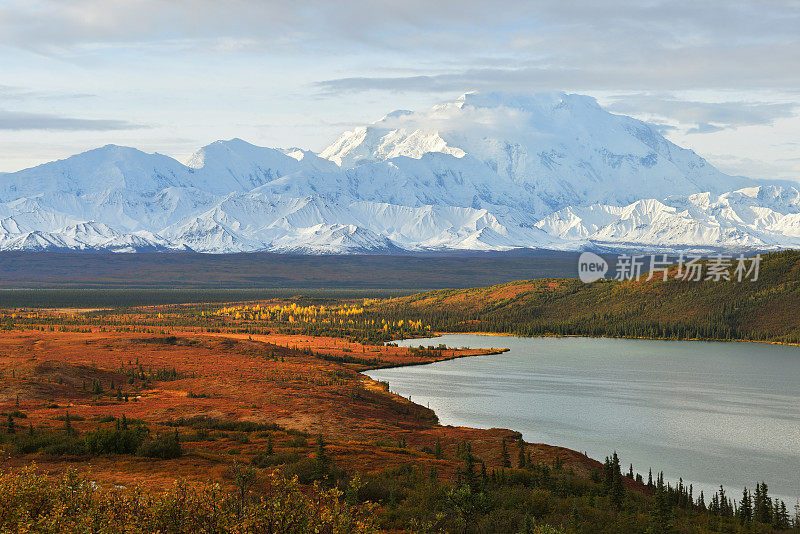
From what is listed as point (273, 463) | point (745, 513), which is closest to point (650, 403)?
point (745, 513)

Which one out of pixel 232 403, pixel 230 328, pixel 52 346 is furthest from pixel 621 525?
pixel 230 328

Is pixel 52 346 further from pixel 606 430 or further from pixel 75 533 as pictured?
pixel 75 533

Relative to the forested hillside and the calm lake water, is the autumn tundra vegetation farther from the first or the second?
the forested hillside

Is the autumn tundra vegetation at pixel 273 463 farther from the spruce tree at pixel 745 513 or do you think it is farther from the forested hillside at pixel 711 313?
the forested hillside at pixel 711 313

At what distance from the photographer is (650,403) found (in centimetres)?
8600

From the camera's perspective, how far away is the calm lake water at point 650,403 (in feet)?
195

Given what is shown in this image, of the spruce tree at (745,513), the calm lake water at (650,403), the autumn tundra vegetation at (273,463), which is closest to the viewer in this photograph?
the autumn tundra vegetation at (273,463)

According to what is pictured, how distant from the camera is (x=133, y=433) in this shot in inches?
1823

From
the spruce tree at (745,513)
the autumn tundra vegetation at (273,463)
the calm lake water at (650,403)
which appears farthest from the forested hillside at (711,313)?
the spruce tree at (745,513)

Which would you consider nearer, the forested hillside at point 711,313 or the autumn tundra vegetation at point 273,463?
the autumn tundra vegetation at point 273,463

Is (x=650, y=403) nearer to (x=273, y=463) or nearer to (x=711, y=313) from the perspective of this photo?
(x=273, y=463)

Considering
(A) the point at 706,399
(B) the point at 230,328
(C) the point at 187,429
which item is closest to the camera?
(C) the point at 187,429

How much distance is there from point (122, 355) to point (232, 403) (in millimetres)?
45195

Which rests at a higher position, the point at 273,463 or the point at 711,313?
the point at 273,463
